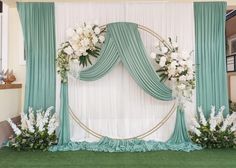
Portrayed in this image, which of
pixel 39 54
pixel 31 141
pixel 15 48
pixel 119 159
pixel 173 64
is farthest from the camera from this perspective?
pixel 15 48

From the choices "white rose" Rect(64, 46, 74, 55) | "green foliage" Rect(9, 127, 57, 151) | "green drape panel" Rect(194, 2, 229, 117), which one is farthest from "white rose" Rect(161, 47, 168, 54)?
"green foliage" Rect(9, 127, 57, 151)

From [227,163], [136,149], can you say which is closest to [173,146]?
[136,149]

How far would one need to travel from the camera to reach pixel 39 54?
444cm

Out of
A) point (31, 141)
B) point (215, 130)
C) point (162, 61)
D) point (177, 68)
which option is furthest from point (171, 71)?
point (31, 141)

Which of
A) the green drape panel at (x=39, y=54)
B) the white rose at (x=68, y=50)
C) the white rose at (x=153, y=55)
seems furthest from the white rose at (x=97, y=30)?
the white rose at (x=153, y=55)

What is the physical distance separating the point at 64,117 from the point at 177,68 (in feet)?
6.39

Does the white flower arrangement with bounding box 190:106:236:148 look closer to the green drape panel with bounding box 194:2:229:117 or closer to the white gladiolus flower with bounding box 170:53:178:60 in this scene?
the green drape panel with bounding box 194:2:229:117

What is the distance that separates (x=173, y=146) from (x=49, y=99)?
6.97 ft

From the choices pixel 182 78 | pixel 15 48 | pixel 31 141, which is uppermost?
pixel 15 48

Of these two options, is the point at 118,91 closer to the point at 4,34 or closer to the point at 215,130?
the point at 215,130

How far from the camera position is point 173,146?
4.21 m

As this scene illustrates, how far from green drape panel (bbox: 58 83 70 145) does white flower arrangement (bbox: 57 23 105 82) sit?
199 millimetres

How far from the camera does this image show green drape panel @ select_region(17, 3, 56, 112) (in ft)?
14.5

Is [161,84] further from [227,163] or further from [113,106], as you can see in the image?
[227,163]
